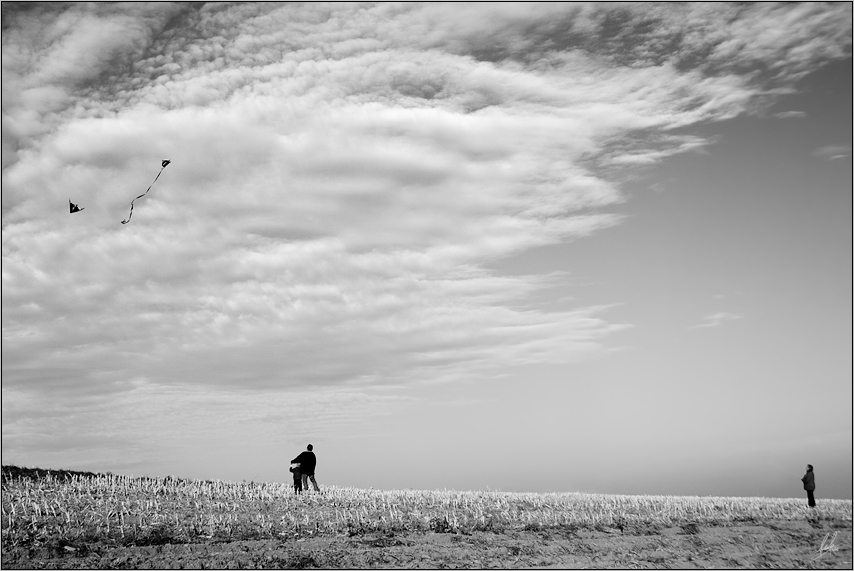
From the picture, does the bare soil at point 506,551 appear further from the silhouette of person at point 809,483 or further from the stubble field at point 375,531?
the silhouette of person at point 809,483

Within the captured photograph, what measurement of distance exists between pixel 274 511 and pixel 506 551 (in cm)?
759

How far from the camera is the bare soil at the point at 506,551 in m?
16.3

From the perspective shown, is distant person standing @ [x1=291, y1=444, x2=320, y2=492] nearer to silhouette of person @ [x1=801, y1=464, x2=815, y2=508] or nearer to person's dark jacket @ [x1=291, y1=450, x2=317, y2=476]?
person's dark jacket @ [x1=291, y1=450, x2=317, y2=476]

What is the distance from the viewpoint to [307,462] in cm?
2941

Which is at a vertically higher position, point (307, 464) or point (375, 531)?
point (307, 464)

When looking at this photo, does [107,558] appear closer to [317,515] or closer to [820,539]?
[317,515]

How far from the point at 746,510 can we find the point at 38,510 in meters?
24.1

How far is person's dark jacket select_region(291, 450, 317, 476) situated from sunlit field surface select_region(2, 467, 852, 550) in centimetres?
111

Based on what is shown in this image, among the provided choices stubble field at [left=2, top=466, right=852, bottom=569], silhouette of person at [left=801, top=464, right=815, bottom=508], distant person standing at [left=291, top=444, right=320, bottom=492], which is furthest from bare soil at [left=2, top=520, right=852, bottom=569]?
distant person standing at [left=291, top=444, right=320, bottom=492]

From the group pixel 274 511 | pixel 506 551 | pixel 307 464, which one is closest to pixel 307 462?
pixel 307 464

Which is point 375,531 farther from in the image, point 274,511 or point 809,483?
point 809,483

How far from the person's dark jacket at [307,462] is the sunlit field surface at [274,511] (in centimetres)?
111

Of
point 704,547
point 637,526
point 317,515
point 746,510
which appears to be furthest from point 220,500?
point 746,510

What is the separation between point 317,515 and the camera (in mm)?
21391
